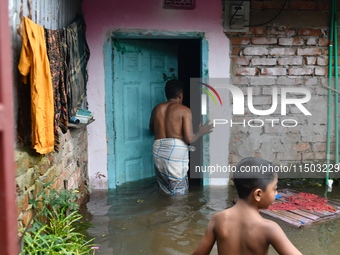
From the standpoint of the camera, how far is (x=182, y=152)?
17.3 ft

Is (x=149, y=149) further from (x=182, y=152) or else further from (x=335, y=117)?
(x=335, y=117)

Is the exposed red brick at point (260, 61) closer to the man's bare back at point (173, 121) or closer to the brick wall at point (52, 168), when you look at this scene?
the man's bare back at point (173, 121)

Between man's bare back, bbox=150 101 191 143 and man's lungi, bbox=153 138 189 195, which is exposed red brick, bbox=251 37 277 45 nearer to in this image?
man's bare back, bbox=150 101 191 143

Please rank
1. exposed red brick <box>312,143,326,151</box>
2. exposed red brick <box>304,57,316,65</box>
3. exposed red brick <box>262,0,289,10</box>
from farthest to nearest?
1. exposed red brick <box>312,143,326,151</box>
2. exposed red brick <box>304,57,316,65</box>
3. exposed red brick <box>262,0,289,10</box>

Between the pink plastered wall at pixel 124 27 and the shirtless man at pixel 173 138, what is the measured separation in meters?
0.68

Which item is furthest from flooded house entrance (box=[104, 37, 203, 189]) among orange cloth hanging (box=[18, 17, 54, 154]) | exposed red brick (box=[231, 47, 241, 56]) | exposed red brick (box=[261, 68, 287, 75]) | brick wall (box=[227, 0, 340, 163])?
orange cloth hanging (box=[18, 17, 54, 154])

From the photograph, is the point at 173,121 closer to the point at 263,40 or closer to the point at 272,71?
the point at 272,71

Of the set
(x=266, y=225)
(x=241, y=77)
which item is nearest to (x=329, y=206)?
(x=241, y=77)

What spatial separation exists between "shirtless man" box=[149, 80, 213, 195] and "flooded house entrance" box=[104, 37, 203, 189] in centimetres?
56

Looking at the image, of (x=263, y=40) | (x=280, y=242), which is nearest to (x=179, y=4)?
(x=263, y=40)

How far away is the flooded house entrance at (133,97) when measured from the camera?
5566 millimetres

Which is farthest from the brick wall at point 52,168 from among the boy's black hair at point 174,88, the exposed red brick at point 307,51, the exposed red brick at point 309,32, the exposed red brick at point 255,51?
the exposed red brick at point 309,32

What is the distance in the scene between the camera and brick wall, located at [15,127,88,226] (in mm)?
2867

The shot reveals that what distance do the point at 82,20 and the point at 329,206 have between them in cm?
353
